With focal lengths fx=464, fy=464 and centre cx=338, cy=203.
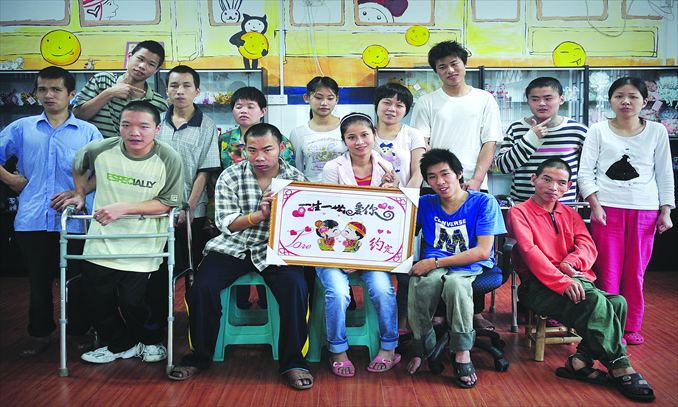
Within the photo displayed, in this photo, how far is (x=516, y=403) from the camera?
2.12 meters

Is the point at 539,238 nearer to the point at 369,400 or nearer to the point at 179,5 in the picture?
the point at 369,400

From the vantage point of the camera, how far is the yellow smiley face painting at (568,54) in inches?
195

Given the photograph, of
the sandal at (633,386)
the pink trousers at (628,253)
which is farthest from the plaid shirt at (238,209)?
the pink trousers at (628,253)

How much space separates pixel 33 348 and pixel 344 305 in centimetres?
180

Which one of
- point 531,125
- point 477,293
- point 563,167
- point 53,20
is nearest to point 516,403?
point 477,293

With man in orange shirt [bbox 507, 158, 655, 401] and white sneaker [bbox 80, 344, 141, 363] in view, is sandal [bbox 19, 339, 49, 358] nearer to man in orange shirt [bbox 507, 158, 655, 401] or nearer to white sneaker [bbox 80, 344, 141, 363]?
white sneaker [bbox 80, 344, 141, 363]

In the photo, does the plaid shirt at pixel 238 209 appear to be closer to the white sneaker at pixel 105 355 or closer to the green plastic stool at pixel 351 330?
the green plastic stool at pixel 351 330

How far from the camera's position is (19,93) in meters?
4.87

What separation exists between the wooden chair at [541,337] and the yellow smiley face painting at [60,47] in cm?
503

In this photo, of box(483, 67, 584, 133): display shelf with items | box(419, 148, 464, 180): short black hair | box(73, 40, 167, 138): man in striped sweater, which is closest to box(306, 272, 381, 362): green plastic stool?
box(419, 148, 464, 180): short black hair

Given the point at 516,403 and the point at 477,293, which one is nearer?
the point at 516,403

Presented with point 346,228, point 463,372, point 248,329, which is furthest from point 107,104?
point 463,372

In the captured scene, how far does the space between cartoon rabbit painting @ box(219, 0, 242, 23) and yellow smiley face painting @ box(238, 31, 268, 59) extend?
22 centimetres

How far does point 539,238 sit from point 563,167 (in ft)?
1.40
